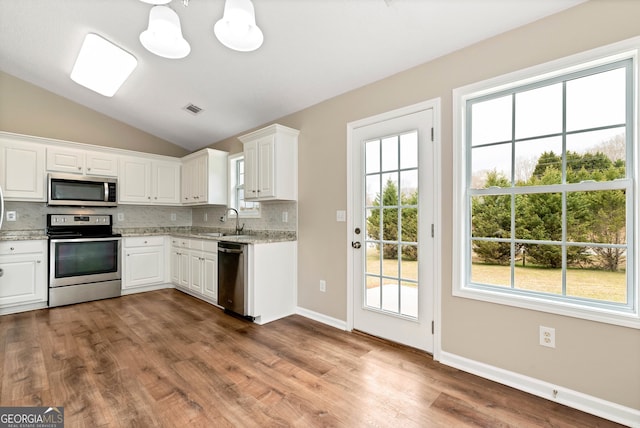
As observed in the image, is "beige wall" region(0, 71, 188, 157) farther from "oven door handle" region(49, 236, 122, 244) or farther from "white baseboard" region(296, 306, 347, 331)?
"white baseboard" region(296, 306, 347, 331)

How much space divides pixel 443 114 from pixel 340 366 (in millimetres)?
2143

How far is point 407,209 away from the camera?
8.82 ft

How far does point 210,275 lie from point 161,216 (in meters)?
2.15

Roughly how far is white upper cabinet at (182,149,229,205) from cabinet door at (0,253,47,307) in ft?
6.66

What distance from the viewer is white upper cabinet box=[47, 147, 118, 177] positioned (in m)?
4.02

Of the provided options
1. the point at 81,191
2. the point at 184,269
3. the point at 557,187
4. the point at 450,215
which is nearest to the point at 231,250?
the point at 184,269

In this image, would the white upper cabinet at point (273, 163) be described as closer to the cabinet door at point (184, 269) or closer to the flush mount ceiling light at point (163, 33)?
the cabinet door at point (184, 269)

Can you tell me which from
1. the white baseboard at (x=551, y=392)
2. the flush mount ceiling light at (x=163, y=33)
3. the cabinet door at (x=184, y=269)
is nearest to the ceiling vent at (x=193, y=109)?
the cabinet door at (x=184, y=269)

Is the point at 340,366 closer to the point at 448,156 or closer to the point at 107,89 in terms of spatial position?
the point at 448,156

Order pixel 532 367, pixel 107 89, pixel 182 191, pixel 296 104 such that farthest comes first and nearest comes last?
pixel 182 191 → pixel 107 89 → pixel 296 104 → pixel 532 367

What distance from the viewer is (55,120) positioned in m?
4.33

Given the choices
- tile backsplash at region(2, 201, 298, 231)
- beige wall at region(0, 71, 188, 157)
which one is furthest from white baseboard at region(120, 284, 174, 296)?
beige wall at region(0, 71, 188, 157)

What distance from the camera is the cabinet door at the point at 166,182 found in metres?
4.96

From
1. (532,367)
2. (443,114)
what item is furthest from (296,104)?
(532,367)
